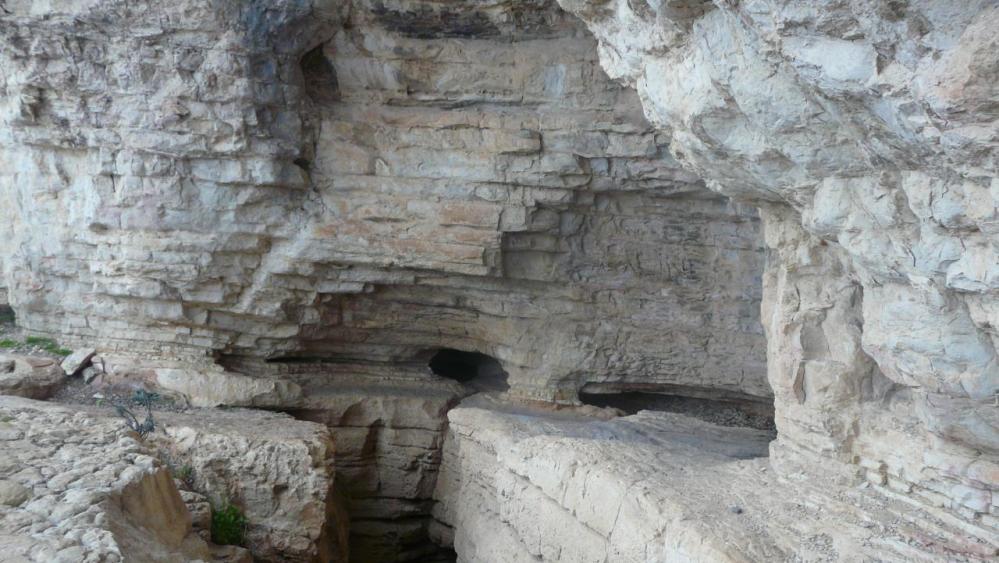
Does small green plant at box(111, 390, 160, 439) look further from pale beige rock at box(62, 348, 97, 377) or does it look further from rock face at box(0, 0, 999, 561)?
pale beige rock at box(62, 348, 97, 377)

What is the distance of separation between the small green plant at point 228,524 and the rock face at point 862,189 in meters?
4.14

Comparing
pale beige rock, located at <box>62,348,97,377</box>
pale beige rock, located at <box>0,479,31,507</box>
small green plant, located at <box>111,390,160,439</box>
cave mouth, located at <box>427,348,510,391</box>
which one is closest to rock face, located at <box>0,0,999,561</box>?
pale beige rock, located at <box>0,479,31,507</box>

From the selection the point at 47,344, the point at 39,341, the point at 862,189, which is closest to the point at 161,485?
the point at 47,344

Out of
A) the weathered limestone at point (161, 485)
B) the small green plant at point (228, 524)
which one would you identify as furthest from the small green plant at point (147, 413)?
the small green plant at point (228, 524)

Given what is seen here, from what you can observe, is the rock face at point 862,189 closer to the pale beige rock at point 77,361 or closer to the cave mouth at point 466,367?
the cave mouth at point 466,367

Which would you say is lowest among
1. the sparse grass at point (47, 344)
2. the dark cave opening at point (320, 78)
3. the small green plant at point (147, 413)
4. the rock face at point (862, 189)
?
the small green plant at point (147, 413)

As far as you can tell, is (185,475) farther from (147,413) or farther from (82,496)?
(82,496)

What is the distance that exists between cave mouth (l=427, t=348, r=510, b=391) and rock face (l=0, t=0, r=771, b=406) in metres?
1.55

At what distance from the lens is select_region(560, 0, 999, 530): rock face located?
3.03 m

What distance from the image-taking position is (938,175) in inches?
131

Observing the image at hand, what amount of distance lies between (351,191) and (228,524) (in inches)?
123

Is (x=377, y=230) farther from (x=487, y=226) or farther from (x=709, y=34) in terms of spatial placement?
(x=709, y=34)

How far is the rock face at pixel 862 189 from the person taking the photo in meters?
3.03

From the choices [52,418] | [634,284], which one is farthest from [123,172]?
[634,284]
